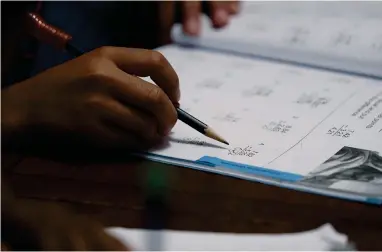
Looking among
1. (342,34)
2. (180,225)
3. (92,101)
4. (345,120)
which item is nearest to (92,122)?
(92,101)

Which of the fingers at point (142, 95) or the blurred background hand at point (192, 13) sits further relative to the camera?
the blurred background hand at point (192, 13)

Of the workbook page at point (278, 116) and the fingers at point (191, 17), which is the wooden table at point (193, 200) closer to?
the workbook page at point (278, 116)

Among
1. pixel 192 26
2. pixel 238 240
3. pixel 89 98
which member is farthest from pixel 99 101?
pixel 192 26

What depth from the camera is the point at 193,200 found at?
0.44 metres

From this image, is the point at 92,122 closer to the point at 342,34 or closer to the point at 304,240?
the point at 304,240

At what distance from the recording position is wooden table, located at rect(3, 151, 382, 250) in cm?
41

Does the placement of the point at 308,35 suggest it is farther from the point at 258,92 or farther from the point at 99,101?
the point at 99,101

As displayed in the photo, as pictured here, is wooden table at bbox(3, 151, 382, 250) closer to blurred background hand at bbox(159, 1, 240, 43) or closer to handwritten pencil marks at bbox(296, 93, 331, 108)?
handwritten pencil marks at bbox(296, 93, 331, 108)

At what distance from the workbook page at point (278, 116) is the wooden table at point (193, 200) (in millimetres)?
23

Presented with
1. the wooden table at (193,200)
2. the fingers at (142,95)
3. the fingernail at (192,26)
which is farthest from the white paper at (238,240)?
the fingernail at (192,26)

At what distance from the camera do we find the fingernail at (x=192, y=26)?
0.77m

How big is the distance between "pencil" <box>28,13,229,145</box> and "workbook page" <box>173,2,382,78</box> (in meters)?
0.23

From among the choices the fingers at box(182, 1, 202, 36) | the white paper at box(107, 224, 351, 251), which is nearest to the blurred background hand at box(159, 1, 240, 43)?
the fingers at box(182, 1, 202, 36)

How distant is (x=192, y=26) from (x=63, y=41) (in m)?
0.26
